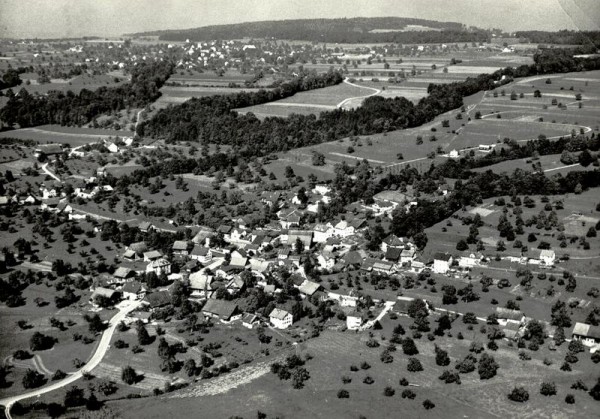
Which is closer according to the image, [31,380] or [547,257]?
[31,380]

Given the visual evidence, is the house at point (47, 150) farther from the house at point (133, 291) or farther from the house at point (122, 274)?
the house at point (133, 291)

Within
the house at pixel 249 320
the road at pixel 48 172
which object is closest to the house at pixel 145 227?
the house at pixel 249 320

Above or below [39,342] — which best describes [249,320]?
below

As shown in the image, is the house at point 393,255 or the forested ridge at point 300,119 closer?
the house at point 393,255

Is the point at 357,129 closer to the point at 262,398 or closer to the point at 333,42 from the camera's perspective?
the point at 262,398

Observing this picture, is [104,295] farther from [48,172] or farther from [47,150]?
[47,150]

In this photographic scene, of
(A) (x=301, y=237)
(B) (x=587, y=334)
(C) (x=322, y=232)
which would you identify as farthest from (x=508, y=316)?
(C) (x=322, y=232)
